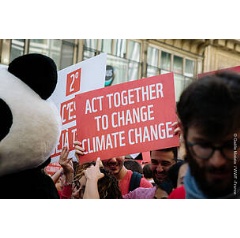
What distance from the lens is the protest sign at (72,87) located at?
196cm

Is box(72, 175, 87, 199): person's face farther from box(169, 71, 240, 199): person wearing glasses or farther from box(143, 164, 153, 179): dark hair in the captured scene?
box(169, 71, 240, 199): person wearing glasses

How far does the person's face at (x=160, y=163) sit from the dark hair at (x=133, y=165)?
0.12 m

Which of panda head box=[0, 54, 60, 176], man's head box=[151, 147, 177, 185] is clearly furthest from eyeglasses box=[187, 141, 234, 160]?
panda head box=[0, 54, 60, 176]

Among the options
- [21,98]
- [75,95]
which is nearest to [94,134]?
[75,95]

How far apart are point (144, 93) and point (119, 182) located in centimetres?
35

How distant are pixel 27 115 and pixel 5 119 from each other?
0.25 feet

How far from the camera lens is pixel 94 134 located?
1.91 meters

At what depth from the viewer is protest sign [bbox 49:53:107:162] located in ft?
6.43

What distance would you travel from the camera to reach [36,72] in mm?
1634

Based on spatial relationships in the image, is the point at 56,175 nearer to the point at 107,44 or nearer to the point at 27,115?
the point at 27,115

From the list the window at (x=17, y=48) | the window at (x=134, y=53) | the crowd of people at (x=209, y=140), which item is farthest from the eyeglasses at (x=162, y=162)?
the window at (x=134, y=53)

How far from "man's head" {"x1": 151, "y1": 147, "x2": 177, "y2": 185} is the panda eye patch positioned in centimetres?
54

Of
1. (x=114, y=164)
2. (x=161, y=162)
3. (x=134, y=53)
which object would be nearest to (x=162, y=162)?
(x=161, y=162)
